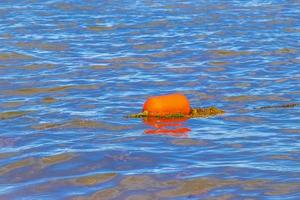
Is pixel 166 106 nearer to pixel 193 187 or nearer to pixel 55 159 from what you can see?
pixel 55 159

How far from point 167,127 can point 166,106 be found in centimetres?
45

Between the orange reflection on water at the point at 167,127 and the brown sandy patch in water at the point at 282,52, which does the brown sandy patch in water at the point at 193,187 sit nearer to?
the orange reflection on water at the point at 167,127

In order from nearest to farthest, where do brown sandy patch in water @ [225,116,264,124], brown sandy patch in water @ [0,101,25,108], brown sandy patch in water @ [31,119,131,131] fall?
brown sandy patch in water @ [31,119,131,131] → brown sandy patch in water @ [225,116,264,124] → brown sandy patch in water @ [0,101,25,108]

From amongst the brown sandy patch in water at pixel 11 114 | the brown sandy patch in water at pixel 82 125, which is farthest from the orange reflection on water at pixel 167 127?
the brown sandy patch in water at pixel 11 114

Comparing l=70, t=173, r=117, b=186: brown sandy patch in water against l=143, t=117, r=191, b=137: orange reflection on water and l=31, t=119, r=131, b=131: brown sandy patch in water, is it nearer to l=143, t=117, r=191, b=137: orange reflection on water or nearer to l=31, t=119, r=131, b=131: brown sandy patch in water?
l=143, t=117, r=191, b=137: orange reflection on water

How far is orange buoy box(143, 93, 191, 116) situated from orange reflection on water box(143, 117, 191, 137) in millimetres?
100

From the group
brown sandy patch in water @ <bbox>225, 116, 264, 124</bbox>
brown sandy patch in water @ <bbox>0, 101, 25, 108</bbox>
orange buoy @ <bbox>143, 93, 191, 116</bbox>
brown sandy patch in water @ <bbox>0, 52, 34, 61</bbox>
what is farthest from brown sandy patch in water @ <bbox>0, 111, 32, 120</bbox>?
brown sandy patch in water @ <bbox>0, 52, 34, 61</bbox>

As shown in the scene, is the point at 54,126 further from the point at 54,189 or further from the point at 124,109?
the point at 54,189

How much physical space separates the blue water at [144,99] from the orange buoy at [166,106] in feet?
0.83

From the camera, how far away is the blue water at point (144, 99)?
Result: 21.7 feet

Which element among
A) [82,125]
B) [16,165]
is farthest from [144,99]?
[16,165]

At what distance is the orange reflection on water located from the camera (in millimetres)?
8253

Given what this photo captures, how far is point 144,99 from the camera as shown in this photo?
10.1 meters

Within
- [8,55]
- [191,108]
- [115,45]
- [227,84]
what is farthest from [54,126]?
[115,45]
